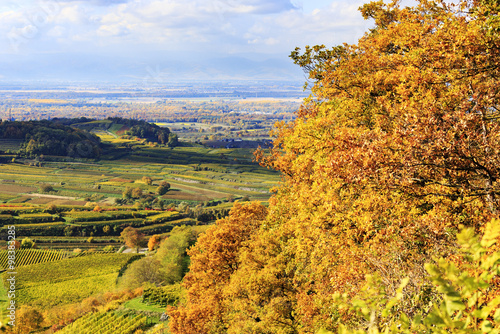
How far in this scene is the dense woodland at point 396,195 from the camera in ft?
14.7

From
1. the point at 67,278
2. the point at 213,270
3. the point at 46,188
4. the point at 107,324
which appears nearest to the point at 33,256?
the point at 67,278

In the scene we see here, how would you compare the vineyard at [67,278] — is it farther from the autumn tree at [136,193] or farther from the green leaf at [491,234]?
the green leaf at [491,234]

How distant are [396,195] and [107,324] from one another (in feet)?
111

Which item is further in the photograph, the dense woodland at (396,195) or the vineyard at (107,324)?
the vineyard at (107,324)

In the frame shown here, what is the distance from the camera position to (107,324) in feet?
A: 113

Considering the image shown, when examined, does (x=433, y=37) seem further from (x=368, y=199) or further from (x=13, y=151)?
(x=13, y=151)

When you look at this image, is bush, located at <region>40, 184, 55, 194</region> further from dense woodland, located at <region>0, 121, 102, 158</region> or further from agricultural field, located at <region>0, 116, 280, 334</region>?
dense woodland, located at <region>0, 121, 102, 158</region>

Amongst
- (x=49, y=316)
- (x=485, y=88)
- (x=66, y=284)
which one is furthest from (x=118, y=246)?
(x=485, y=88)

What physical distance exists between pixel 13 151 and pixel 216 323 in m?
160

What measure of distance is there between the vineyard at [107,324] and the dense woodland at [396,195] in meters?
18.2

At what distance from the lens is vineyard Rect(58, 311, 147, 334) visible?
33.3m

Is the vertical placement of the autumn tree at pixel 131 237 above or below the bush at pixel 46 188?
below

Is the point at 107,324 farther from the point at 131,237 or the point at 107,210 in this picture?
the point at 107,210

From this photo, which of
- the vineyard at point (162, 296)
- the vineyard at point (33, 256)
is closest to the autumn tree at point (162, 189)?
the vineyard at point (33, 256)
